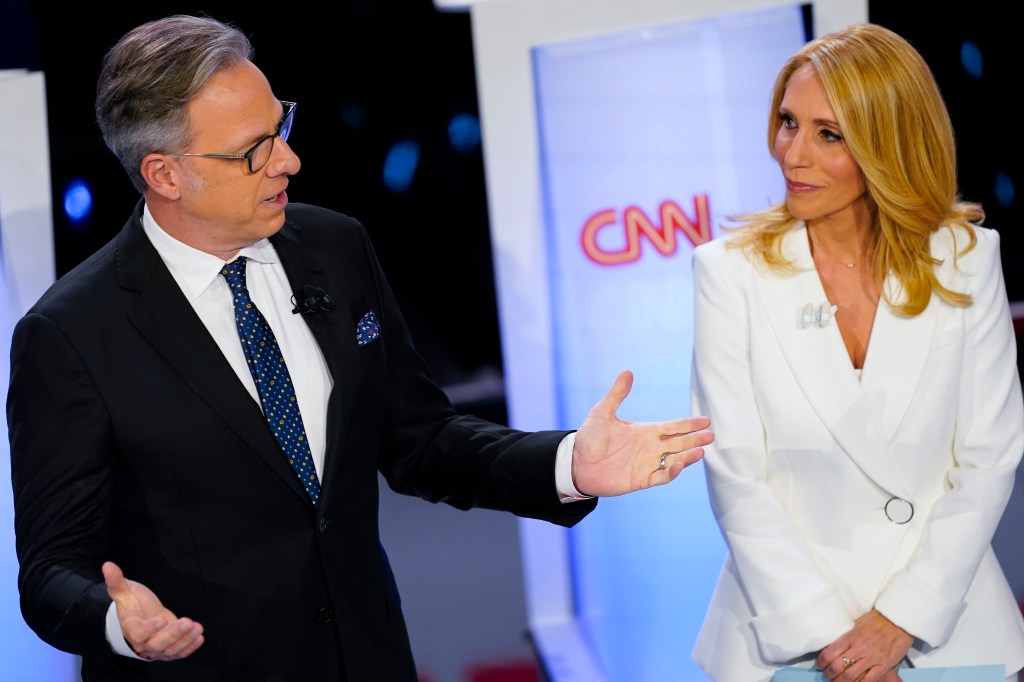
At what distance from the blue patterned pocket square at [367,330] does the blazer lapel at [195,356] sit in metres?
0.27

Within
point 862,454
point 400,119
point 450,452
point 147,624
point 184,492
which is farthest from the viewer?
point 400,119

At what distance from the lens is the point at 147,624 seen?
5.37 ft

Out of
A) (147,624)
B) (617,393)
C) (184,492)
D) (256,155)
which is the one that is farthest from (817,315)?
(147,624)

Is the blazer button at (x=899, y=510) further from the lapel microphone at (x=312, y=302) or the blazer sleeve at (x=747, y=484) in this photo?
the lapel microphone at (x=312, y=302)

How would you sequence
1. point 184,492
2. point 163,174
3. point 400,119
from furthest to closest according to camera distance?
point 400,119, point 163,174, point 184,492

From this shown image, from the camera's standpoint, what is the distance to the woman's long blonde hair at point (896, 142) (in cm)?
231

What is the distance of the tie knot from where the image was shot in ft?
6.73

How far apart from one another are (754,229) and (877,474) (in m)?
0.61

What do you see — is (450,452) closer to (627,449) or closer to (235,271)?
(627,449)

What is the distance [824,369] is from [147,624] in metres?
1.43

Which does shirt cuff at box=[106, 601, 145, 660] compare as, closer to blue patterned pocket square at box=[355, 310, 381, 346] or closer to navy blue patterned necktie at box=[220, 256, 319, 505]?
navy blue patterned necktie at box=[220, 256, 319, 505]

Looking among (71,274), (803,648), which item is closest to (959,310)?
(803,648)

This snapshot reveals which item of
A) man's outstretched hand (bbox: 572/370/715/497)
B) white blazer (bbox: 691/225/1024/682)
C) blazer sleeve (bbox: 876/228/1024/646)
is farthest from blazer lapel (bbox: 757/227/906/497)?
man's outstretched hand (bbox: 572/370/715/497)

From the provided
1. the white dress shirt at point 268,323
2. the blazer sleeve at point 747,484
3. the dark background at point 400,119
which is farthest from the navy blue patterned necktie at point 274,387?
the dark background at point 400,119
